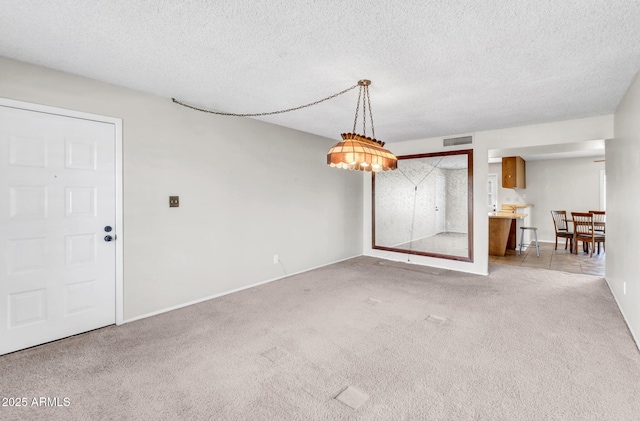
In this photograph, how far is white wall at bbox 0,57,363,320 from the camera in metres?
2.75

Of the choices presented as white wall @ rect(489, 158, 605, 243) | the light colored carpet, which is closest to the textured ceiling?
the light colored carpet

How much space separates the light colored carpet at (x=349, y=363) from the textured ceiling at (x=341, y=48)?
7.40ft

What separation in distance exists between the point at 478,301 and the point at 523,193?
621 centimetres

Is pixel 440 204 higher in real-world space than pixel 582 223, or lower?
higher

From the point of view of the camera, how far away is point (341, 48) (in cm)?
206

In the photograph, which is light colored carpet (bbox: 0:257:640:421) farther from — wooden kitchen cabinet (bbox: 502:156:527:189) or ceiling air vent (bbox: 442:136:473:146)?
wooden kitchen cabinet (bbox: 502:156:527:189)

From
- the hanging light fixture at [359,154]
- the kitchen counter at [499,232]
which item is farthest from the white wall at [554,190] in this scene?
the hanging light fixture at [359,154]

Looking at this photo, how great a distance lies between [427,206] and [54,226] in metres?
5.08

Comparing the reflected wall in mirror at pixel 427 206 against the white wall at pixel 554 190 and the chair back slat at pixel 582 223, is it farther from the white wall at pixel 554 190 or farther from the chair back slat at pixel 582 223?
the white wall at pixel 554 190

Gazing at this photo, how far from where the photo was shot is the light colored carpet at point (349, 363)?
65.2 inches

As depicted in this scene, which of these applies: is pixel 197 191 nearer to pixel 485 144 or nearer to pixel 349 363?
pixel 349 363

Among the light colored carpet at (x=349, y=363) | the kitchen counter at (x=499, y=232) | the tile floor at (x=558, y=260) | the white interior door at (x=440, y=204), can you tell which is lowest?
the light colored carpet at (x=349, y=363)

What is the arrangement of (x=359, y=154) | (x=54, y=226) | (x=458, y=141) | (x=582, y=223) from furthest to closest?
(x=582, y=223)
(x=458, y=141)
(x=54, y=226)
(x=359, y=154)

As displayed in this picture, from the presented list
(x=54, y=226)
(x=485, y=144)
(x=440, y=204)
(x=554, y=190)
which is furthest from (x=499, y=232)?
(x=54, y=226)
